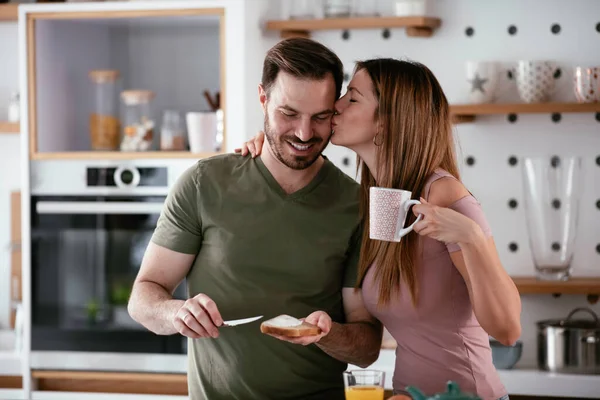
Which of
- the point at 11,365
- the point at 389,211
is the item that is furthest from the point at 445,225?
the point at 11,365

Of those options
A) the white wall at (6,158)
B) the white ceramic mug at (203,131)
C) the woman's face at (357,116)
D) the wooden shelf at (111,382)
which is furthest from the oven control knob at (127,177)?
the woman's face at (357,116)

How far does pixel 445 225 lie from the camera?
1.79 meters

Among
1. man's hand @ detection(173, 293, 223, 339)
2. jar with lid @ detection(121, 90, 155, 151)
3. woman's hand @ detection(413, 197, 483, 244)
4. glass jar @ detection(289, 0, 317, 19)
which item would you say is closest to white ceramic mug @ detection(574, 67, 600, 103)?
glass jar @ detection(289, 0, 317, 19)

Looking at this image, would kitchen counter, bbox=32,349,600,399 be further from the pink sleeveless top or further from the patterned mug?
the pink sleeveless top

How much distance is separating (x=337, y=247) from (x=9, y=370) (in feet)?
6.08

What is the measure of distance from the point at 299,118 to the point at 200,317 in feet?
1.68

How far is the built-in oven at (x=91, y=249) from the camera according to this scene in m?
3.36

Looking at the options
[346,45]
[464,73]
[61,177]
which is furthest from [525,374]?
[61,177]

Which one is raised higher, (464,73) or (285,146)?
(464,73)

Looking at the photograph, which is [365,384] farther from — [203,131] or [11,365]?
[11,365]

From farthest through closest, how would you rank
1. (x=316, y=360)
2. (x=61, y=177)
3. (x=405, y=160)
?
(x=61, y=177)
(x=316, y=360)
(x=405, y=160)

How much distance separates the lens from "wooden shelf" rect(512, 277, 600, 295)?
323 centimetres

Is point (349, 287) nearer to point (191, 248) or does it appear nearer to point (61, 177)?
point (191, 248)

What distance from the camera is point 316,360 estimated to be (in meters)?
2.14
